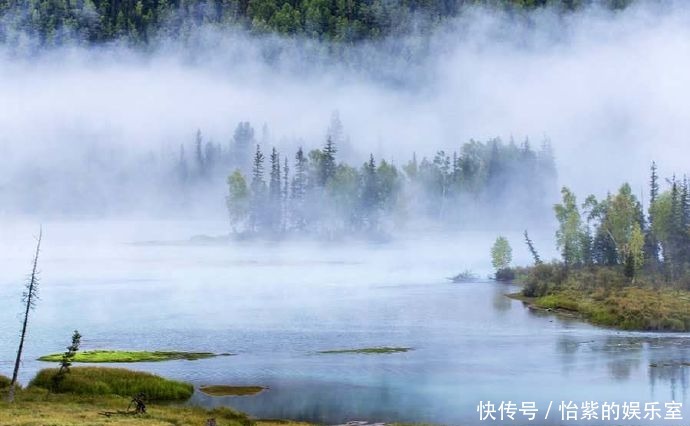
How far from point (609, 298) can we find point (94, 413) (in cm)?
10226

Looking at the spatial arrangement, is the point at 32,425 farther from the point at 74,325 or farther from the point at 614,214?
the point at 614,214

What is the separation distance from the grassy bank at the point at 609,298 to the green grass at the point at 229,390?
226 feet

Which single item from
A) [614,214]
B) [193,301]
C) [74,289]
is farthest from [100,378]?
[614,214]

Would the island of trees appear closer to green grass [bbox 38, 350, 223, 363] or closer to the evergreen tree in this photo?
the evergreen tree

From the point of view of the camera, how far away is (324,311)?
157000 mm

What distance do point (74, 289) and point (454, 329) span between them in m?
89.9

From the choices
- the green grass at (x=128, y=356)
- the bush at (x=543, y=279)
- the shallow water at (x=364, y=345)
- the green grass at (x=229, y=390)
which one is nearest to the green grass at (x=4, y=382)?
the shallow water at (x=364, y=345)

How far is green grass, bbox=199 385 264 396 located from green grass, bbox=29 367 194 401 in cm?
192

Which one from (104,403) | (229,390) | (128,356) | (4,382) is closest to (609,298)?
(128,356)

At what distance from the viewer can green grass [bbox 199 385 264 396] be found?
8769cm

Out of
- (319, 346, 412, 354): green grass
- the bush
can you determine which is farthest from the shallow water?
the bush

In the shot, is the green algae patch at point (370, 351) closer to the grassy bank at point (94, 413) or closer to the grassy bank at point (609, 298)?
the grassy bank at point (94, 413)

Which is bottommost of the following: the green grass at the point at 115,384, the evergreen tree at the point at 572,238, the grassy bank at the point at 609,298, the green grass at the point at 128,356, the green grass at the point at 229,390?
the green grass at the point at 229,390

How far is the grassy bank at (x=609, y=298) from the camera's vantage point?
449 feet
